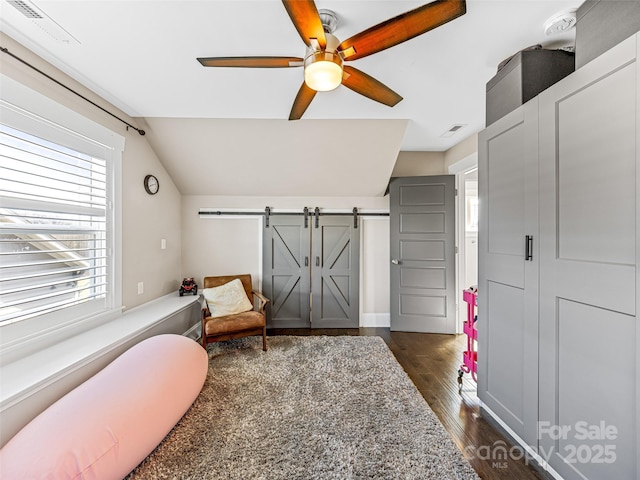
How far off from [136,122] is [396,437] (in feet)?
12.1

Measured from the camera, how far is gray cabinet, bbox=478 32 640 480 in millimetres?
1140

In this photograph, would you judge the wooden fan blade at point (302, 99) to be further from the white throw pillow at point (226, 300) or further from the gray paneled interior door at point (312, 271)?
the white throw pillow at point (226, 300)

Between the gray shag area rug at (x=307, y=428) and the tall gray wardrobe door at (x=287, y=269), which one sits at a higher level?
the tall gray wardrobe door at (x=287, y=269)

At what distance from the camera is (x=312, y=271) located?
3.90 m

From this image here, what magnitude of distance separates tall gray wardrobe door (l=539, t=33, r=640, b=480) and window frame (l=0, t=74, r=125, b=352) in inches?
126

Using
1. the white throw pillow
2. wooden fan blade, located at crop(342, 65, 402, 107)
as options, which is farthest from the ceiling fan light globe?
the white throw pillow

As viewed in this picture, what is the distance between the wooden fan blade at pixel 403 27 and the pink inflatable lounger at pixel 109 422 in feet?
7.31

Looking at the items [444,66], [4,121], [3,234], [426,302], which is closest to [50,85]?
[4,121]

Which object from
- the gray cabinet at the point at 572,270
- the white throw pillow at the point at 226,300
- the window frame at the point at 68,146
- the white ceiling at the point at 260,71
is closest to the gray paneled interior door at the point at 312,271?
the white throw pillow at the point at 226,300

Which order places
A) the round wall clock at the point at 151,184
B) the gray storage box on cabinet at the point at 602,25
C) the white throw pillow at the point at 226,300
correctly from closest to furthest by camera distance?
the gray storage box on cabinet at the point at 602,25 < the round wall clock at the point at 151,184 < the white throw pillow at the point at 226,300

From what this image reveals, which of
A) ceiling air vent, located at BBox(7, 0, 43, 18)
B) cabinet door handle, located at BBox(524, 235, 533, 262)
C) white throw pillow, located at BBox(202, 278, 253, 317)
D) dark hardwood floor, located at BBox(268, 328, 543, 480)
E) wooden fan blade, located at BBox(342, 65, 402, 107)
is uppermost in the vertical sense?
ceiling air vent, located at BBox(7, 0, 43, 18)

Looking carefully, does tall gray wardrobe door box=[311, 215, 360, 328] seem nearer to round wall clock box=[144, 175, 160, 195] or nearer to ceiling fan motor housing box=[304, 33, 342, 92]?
round wall clock box=[144, 175, 160, 195]

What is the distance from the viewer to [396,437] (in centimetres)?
175

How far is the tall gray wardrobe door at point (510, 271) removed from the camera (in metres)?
1.59
